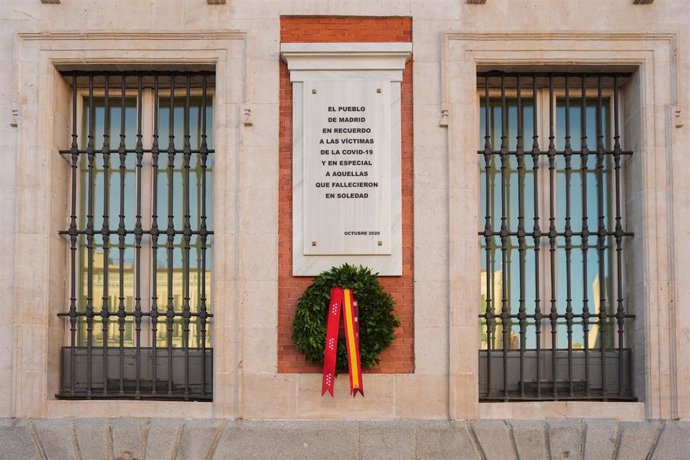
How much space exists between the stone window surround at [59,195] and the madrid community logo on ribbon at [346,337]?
100cm

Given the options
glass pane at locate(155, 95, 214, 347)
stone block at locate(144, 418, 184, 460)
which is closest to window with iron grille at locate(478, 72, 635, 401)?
glass pane at locate(155, 95, 214, 347)

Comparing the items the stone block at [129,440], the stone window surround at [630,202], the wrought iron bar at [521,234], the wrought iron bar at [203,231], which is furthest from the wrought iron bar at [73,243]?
the wrought iron bar at [521,234]

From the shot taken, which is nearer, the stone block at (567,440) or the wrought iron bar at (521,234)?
the stone block at (567,440)

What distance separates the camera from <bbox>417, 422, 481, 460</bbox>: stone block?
37.4 ft

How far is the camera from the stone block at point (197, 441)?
37.5 feet

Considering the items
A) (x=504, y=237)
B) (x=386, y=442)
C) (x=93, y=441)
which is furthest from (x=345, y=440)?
(x=504, y=237)

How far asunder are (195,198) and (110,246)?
1071 mm

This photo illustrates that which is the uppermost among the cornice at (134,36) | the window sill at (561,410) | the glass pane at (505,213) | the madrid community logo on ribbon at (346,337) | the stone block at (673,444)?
the cornice at (134,36)

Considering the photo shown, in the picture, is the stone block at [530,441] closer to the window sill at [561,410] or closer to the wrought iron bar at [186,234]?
the window sill at [561,410]

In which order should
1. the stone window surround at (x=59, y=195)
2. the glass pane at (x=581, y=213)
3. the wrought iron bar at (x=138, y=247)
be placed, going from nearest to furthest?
the stone window surround at (x=59, y=195) → the wrought iron bar at (x=138, y=247) → the glass pane at (x=581, y=213)

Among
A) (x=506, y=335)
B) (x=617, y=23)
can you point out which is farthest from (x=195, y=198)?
(x=617, y=23)

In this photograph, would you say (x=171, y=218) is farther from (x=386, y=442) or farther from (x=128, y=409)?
(x=386, y=442)

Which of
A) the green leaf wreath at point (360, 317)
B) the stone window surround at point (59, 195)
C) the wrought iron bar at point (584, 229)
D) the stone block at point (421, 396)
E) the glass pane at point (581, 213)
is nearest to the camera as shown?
the green leaf wreath at point (360, 317)

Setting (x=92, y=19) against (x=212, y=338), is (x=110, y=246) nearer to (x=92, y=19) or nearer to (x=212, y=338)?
(x=212, y=338)
